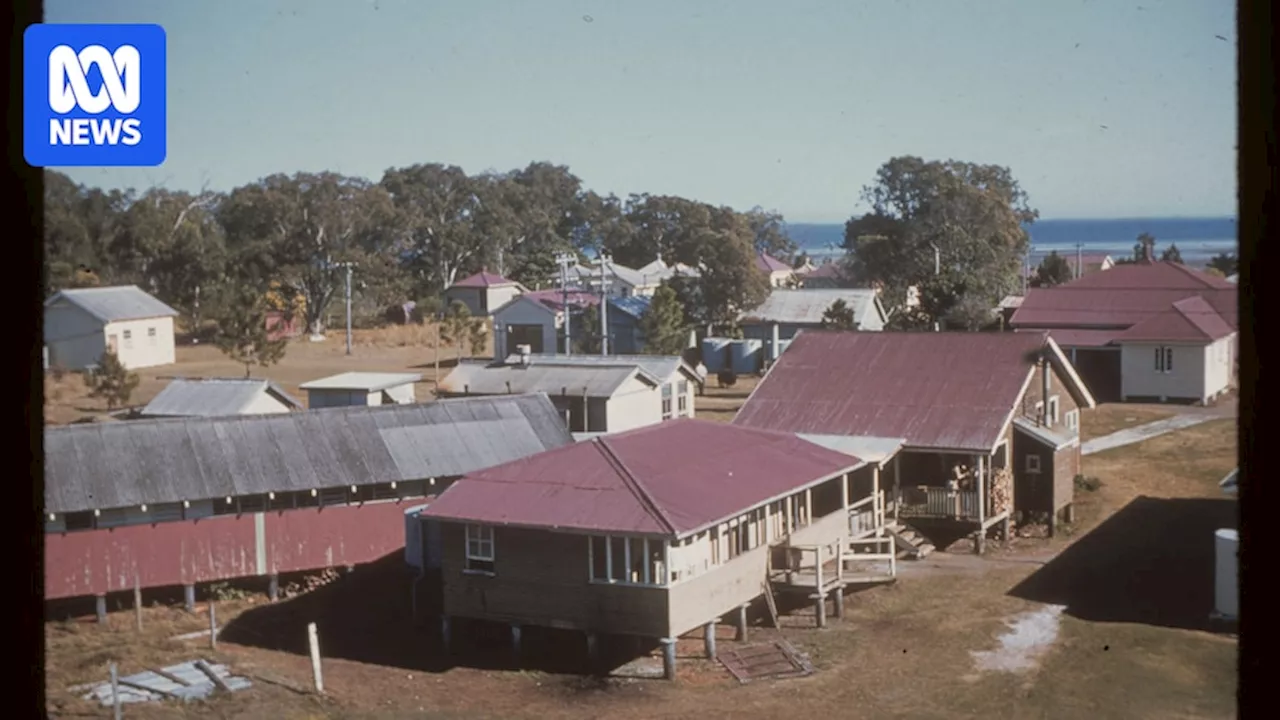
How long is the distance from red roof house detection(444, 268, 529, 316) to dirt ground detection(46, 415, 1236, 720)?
1458 inches

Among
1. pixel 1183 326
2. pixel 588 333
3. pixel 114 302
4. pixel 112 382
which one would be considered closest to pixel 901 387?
pixel 1183 326

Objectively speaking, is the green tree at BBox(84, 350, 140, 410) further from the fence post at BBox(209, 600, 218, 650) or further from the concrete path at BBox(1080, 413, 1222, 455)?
the concrete path at BBox(1080, 413, 1222, 455)

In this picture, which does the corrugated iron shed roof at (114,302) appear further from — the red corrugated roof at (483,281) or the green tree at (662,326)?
the red corrugated roof at (483,281)

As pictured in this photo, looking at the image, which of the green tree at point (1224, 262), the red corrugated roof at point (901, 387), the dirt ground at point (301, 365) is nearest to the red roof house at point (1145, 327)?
the red corrugated roof at point (901, 387)

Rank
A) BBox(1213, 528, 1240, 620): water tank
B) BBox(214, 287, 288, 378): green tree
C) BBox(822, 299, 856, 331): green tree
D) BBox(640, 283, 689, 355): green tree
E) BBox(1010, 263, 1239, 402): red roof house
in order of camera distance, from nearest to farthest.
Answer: BBox(1213, 528, 1240, 620): water tank → BBox(214, 287, 288, 378): green tree → BBox(1010, 263, 1239, 402): red roof house → BBox(640, 283, 689, 355): green tree → BBox(822, 299, 856, 331): green tree

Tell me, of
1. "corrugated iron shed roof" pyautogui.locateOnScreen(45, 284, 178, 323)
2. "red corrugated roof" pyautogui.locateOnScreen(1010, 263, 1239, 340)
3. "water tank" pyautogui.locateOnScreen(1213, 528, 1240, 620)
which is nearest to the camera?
"water tank" pyautogui.locateOnScreen(1213, 528, 1240, 620)

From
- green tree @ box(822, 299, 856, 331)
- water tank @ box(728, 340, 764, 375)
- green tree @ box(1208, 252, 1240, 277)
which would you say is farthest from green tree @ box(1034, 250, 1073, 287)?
water tank @ box(728, 340, 764, 375)

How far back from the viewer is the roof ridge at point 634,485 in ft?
62.3

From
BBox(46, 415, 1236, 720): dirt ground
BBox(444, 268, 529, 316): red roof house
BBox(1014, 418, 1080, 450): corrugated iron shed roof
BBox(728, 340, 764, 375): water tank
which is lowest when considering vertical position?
BBox(46, 415, 1236, 720): dirt ground

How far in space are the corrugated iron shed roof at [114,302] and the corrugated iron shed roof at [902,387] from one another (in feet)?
65.1

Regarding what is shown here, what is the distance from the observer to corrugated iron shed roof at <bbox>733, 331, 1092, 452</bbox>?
27234 mm

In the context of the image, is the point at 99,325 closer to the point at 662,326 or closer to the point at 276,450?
the point at 662,326

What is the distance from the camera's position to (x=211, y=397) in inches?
1188

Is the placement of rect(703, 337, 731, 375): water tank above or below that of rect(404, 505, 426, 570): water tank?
above
